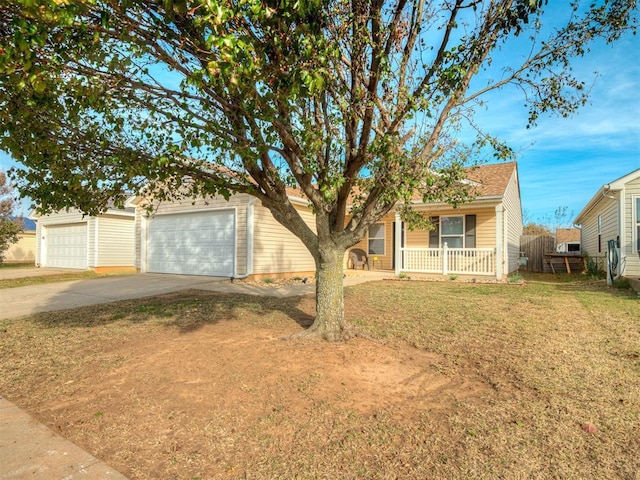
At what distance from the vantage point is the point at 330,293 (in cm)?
517

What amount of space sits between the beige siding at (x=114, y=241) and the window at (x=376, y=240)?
439 inches

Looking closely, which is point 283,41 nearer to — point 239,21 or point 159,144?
point 239,21

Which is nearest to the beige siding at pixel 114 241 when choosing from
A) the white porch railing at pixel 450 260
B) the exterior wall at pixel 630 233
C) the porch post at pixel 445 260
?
the white porch railing at pixel 450 260

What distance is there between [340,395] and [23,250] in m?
34.7

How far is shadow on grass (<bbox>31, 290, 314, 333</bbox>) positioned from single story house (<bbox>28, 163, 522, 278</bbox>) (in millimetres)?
4133

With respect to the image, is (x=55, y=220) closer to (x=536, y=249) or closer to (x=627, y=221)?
(x=627, y=221)

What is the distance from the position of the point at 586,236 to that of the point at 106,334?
928 inches

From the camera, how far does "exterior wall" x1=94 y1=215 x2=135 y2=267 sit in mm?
16656

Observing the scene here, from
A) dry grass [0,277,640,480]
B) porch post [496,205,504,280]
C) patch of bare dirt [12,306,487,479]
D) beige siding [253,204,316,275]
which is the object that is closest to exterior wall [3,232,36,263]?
beige siding [253,204,316,275]

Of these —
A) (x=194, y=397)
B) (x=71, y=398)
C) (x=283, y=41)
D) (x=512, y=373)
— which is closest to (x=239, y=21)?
(x=283, y=41)

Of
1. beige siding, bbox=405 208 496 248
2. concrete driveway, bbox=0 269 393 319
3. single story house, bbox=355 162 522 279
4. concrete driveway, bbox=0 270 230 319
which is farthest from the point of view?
beige siding, bbox=405 208 496 248

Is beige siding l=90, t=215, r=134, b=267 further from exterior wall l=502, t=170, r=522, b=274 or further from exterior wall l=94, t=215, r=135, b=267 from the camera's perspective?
exterior wall l=502, t=170, r=522, b=274

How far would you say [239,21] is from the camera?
349 cm

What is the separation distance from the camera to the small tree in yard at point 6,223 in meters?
17.5
